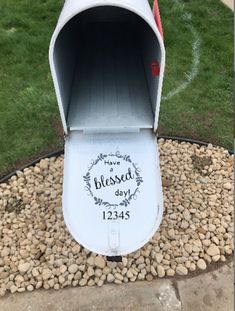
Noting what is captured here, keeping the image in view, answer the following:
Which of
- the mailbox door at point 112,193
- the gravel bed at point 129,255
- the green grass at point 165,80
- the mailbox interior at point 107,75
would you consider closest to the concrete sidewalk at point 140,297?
the gravel bed at point 129,255

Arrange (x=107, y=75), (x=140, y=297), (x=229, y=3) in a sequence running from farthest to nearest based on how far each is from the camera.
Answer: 1. (x=229, y=3)
2. (x=107, y=75)
3. (x=140, y=297)

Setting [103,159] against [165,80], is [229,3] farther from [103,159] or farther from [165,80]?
[103,159]

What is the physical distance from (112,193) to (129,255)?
4.24 feet

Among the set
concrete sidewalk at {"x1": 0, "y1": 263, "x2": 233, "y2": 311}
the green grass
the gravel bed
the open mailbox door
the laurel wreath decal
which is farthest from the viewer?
the green grass

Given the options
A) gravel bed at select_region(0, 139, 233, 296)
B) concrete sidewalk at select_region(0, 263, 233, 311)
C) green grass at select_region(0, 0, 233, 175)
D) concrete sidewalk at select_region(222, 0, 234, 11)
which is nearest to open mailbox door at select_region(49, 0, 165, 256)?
concrete sidewalk at select_region(0, 263, 233, 311)

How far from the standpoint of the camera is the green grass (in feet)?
22.1

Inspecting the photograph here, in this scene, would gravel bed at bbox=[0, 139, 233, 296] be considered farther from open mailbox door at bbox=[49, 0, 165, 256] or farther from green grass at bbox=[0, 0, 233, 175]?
open mailbox door at bbox=[49, 0, 165, 256]

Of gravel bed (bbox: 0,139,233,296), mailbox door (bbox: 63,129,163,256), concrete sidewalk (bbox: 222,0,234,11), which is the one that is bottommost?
gravel bed (bbox: 0,139,233,296)

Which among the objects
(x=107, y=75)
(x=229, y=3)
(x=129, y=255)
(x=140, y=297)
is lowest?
(x=140, y=297)

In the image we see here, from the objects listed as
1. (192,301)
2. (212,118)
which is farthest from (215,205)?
(212,118)

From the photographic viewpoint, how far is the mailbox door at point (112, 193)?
3893 mm

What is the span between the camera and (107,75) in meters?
5.58

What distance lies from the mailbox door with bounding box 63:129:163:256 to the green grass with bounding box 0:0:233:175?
2480mm

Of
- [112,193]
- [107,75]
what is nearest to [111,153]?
[112,193]
